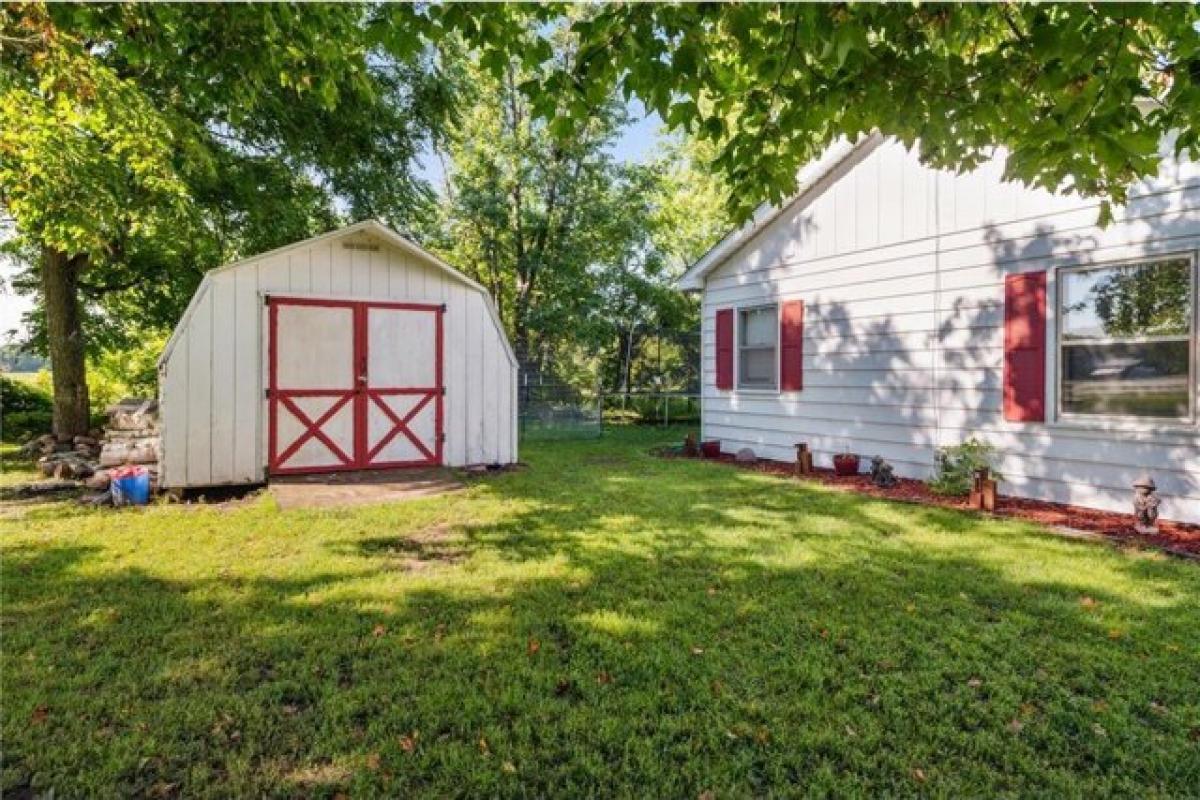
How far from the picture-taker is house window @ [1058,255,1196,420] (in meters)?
5.28

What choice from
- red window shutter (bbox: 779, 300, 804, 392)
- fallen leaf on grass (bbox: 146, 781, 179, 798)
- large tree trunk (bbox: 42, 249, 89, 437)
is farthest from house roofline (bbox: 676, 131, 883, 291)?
large tree trunk (bbox: 42, 249, 89, 437)

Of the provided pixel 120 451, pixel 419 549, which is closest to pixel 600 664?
pixel 419 549

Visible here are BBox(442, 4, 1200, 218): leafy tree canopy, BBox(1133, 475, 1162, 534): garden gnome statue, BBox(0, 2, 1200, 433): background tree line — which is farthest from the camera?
BBox(1133, 475, 1162, 534): garden gnome statue

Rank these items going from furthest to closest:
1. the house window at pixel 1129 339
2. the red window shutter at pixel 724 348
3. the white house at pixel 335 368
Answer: the red window shutter at pixel 724 348
the white house at pixel 335 368
the house window at pixel 1129 339

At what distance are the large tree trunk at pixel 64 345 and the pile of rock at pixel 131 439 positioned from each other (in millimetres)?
3205

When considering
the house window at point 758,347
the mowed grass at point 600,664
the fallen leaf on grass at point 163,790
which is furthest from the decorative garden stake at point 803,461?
the fallen leaf on grass at point 163,790

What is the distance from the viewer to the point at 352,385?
8117mm

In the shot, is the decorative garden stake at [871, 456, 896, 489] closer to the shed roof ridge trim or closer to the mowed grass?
the mowed grass

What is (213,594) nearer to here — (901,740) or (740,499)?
(901,740)

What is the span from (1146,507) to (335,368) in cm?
829

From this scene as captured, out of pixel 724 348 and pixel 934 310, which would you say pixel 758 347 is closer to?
pixel 724 348

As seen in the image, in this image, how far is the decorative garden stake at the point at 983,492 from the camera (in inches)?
235

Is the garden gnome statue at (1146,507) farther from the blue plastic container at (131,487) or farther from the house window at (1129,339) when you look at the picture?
the blue plastic container at (131,487)

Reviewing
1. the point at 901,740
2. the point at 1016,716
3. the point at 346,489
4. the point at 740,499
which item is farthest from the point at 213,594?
the point at 740,499
